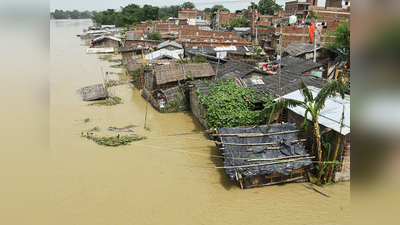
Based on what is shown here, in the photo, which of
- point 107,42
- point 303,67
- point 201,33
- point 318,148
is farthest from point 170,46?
point 318,148

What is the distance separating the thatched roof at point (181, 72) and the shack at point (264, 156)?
6289 mm

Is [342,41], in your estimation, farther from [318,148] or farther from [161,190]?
[161,190]

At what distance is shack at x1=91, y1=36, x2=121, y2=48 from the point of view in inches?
1452

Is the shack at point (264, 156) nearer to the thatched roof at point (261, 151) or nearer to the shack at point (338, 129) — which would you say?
the thatched roof at point (261, 151)

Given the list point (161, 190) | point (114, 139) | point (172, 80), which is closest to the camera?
point (161, 190)

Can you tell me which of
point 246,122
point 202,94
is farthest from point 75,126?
point 246,122

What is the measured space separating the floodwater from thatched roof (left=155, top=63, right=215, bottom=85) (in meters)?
3.02

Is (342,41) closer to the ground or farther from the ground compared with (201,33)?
closer to the ground

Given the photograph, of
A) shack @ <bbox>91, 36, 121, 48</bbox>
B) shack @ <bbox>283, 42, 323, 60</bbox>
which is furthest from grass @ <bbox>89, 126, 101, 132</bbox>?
shack @ <bbox>91, 36, 121, 48</bbox>

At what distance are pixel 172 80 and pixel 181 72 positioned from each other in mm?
661

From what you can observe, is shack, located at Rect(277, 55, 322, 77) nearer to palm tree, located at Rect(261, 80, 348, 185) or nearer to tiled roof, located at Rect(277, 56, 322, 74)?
tiled roof, located at Rect(277, 56, 322, 74)

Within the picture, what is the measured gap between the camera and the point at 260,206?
6762mm

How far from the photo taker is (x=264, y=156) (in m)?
7.20
